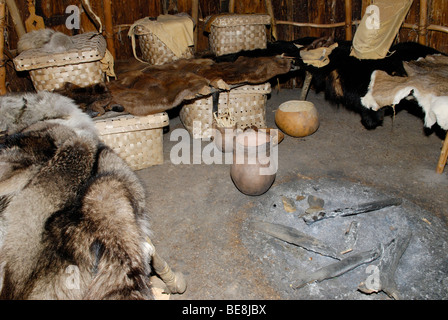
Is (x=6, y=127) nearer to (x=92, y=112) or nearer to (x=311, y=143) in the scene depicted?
(x=92, y=112)

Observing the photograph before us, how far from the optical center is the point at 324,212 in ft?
8.18

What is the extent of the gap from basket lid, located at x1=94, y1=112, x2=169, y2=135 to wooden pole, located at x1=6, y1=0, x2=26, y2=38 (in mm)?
1923

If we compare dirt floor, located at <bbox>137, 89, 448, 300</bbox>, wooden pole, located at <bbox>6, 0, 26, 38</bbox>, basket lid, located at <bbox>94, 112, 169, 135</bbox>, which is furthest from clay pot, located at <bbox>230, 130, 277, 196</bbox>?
wooden pole, located at <bbox>6, 0, 26, 38</bbox>

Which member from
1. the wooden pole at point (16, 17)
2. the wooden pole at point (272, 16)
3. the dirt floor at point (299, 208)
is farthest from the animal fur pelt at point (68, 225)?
the wooden pole at point (272, 16)

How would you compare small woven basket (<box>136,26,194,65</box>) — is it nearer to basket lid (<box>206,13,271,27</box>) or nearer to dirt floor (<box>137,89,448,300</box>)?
basket lid (<box>206,13,271,27</box>)

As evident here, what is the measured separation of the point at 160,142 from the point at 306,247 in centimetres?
187

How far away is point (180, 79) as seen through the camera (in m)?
3.44

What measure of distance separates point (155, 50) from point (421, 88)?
2.99 metres

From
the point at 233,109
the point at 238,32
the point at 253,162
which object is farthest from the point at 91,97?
the point at 238,32

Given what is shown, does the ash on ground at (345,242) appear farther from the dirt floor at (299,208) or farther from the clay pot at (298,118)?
the clay pot at (298,118)

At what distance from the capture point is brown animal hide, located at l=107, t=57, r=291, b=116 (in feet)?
10.4

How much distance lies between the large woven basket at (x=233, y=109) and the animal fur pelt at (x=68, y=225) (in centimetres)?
212

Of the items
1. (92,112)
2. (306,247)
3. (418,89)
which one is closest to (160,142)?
(92,112)

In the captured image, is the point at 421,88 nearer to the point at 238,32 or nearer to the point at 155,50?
the point at 238,32
